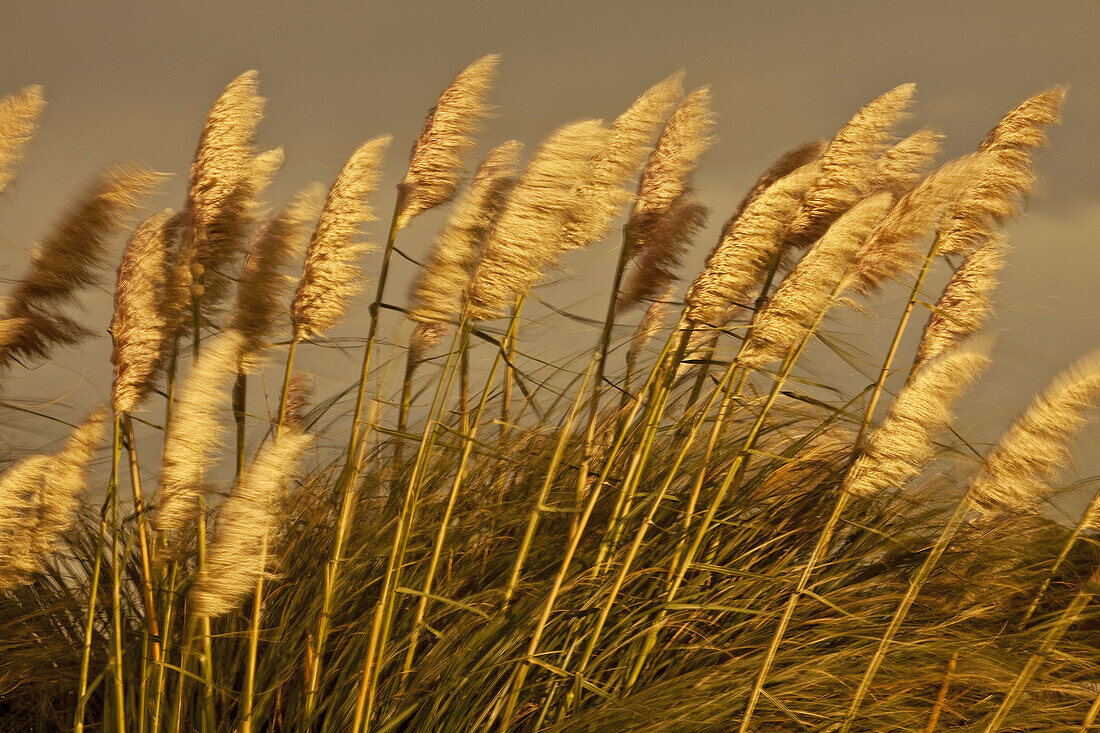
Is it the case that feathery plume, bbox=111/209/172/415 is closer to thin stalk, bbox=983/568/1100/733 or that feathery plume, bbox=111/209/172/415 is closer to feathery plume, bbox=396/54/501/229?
feathery plume, bbox=396/54/501/229

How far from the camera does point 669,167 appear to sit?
232cm

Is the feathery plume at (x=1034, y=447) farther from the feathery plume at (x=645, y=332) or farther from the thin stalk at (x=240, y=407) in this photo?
the thin stalk at (x=240, y=407)

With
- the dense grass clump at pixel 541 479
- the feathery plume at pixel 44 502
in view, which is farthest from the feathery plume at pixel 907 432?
the feathery plume at pixel 44 502

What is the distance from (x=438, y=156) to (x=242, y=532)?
86 centimetres

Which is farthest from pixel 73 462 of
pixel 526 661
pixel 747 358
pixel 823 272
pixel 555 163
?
pixel 823 272

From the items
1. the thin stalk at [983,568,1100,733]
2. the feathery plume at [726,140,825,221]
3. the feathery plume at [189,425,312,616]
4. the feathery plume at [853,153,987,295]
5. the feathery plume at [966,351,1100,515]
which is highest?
the feathery plume at [726,140,825,221]

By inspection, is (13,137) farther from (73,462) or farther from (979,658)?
(979,658)

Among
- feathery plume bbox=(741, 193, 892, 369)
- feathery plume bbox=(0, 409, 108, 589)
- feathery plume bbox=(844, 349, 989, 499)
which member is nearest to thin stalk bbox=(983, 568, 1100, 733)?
feathery plume bbox=(844, 349, 989, 499)

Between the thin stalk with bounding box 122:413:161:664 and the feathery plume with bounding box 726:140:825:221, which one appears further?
the feathery plume with bounding box 726:140:825:221

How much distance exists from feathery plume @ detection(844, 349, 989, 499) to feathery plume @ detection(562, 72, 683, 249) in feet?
2.39

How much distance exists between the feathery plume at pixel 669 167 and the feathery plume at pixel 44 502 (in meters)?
1.22

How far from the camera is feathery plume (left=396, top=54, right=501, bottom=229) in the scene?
2.03m

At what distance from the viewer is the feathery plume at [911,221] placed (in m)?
2.00

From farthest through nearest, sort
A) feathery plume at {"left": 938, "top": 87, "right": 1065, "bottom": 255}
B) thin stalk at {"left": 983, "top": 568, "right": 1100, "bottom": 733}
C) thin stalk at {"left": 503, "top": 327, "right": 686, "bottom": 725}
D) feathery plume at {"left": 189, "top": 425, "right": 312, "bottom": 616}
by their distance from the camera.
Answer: feathery plume at {"left": 938, "top": 87, "right": 1065, "bottom": 255} < thin stalk at {"left": 983, "top": 568, "right": 1100, "bottom": 733} < thin stalk at {"left": 503, "top": 327, "right": 686, "bottom": 725} < feathery plume at {"left": 189, "top": 425, "right": 312, "bottom": 616}
